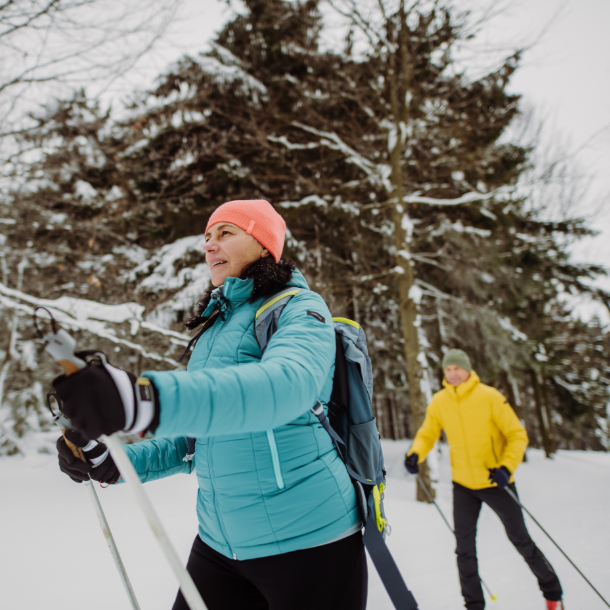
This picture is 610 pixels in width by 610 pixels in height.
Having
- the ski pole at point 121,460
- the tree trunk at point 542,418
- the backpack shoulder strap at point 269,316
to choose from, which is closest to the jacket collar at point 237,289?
the backpack shoulder strap at point 269,316

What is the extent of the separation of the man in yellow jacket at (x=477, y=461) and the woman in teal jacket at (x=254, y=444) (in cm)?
264

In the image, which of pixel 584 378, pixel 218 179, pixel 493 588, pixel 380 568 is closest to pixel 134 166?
pixel 218 179

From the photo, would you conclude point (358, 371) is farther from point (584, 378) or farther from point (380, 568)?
point (584, 378)

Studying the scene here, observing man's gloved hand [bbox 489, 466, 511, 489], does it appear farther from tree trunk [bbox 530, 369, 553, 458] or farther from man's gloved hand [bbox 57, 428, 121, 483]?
tree trunk [bbox 530, 369, 553, 458]

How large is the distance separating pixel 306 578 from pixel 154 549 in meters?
3.54

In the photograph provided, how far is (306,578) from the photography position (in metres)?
1.08

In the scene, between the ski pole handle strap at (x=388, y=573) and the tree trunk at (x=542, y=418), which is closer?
the ski pole handle strap at (x=388, y=573)

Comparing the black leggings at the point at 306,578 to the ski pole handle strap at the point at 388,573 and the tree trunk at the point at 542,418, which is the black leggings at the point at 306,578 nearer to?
the ski pole handle strap at the point at 388,573

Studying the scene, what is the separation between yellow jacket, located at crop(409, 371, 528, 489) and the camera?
3.35 metres

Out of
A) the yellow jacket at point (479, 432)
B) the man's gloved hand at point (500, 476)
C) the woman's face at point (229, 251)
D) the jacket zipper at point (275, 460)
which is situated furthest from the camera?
the yellow jacket at point (479, 432)

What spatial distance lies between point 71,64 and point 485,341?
9119mm

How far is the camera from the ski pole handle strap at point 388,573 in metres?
1.20

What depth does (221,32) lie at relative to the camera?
8.30 m

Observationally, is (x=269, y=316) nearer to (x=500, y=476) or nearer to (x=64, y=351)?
(x=64, y=351)
